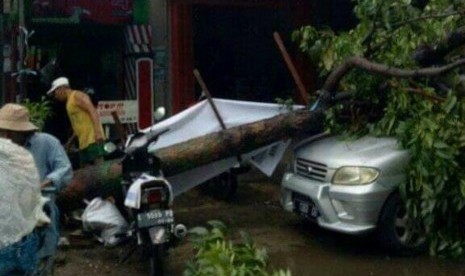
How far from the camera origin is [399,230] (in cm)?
819

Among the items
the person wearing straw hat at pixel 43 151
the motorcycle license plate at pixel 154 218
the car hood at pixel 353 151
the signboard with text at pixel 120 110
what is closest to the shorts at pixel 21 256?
the person wearing straw hat at pixel 43 151

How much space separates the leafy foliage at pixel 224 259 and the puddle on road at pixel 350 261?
6.24 ft

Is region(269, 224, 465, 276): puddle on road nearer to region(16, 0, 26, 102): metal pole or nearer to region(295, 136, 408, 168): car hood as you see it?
region(295, 136, 408, 168): car hood

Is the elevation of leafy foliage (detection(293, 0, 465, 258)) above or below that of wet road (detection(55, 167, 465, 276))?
above

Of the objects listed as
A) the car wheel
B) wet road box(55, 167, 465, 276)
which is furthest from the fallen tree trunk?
the car wheel

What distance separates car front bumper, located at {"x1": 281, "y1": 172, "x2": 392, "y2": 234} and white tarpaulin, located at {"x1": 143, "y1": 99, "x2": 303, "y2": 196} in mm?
1032

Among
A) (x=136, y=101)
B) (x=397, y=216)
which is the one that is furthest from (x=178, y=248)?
(x=136, y=101)

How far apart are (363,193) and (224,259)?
2.58 meters

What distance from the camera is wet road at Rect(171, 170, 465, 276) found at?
788cm

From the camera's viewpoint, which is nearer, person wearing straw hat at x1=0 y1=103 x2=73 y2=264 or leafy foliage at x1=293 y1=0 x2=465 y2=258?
person wearing straw hat at x1=0 y1=103 x2=73 y2=264

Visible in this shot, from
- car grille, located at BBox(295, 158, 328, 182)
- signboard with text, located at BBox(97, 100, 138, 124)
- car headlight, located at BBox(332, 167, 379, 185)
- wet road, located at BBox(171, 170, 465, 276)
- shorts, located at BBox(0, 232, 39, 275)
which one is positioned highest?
shorts, located at BBox(0, 232, 39, 275)

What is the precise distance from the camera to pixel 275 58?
51.1 feet

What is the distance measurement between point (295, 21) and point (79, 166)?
18.9 ft

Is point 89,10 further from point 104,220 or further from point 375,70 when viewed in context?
point 375,70
